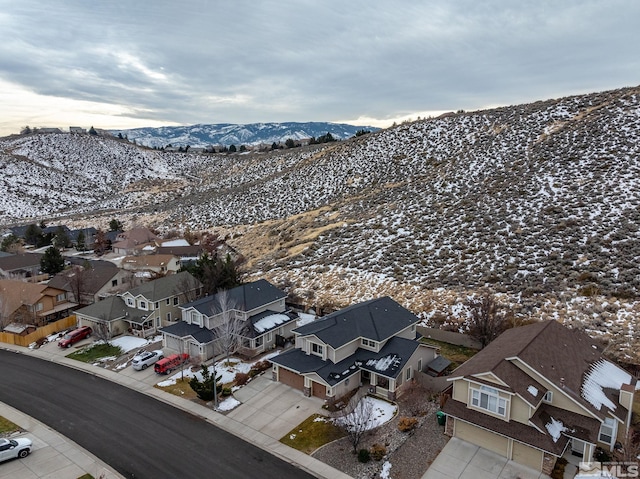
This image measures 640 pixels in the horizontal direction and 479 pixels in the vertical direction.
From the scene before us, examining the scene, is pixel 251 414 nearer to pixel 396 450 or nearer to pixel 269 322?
pixel 396 450

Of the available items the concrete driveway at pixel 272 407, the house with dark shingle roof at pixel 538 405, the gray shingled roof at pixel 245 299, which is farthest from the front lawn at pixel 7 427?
the house with dark shingle roof at pixel 538 405

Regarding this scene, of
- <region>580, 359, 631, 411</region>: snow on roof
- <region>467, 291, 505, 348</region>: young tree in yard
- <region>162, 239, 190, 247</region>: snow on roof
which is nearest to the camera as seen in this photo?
<region>580, 359, 631, 411</region>: snow on roof

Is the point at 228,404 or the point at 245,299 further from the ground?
the point at 245,299

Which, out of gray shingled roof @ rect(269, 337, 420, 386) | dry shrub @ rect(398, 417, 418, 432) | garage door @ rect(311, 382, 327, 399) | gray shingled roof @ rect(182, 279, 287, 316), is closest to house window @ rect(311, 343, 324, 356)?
Result: gray shingled roof @ rect(269, 337, 420, 386)

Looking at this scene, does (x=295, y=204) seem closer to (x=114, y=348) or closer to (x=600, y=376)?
(x=114, y=348)

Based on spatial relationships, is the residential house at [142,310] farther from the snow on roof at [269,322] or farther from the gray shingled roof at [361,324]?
→ the gray shingled roof at [361,324]

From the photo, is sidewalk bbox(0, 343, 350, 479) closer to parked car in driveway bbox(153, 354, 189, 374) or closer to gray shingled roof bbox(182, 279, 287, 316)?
parked car in driveway bbox(153, 354, 189, 374)

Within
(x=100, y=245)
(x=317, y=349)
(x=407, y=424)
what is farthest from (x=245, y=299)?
(x=100, y=245)
